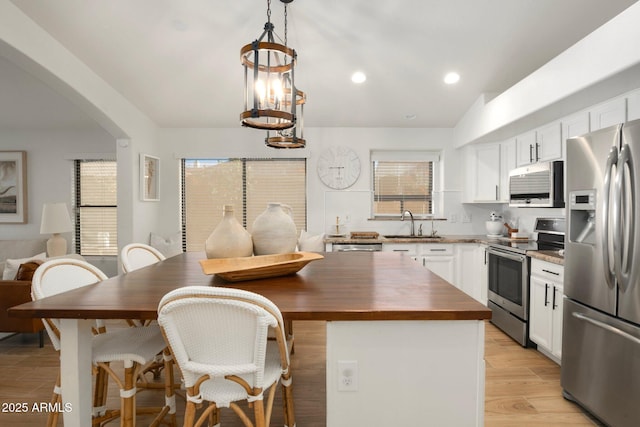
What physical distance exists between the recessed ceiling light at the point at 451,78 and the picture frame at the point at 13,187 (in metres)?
5.76

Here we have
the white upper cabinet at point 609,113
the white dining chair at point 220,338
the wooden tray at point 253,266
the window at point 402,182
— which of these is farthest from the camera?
the window at point 402,182

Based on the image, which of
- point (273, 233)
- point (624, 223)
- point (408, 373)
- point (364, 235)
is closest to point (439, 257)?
point (364, 235)

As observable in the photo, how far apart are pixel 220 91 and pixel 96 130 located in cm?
232

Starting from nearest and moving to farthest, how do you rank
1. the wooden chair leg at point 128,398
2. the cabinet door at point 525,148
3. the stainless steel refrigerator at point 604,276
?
the wooden chair leg at point 128,398 → the stainless steel refrigerator at point 604,276 → the cabinet door at point 525,148

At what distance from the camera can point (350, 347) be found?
4.53 feet

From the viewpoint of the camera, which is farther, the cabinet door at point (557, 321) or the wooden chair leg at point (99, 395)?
the cabinet door at point (557, 321)

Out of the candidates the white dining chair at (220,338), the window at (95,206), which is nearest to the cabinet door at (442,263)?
the white dining chair at (220,338)

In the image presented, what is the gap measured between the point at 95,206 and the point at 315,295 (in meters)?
4.91

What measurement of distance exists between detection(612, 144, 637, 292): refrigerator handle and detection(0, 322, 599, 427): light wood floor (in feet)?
3.07

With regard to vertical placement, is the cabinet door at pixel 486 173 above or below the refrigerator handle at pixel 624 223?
above

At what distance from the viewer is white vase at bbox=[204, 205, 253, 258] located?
2.02 metres

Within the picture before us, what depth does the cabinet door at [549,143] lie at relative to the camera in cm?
323

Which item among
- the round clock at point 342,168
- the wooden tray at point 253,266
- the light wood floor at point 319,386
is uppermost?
the round clock at point 342,168

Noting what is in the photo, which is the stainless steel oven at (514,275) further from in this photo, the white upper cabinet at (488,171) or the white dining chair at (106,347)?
the white dining chair at (106,347)
